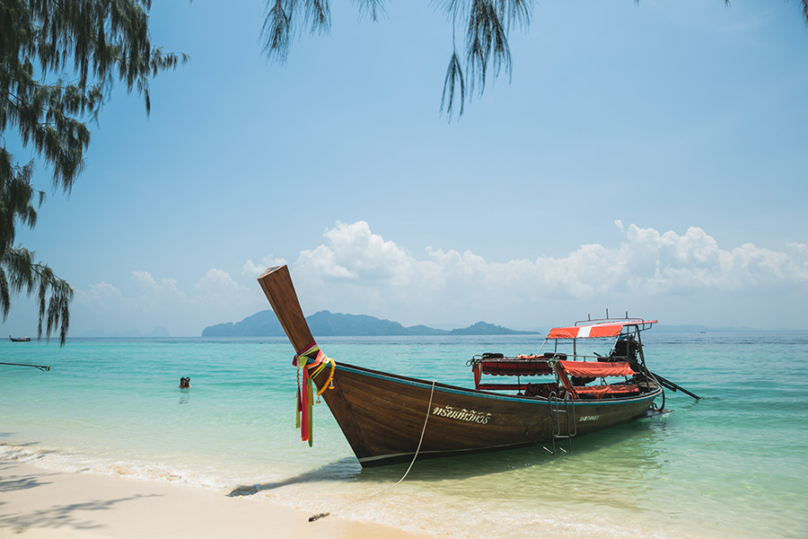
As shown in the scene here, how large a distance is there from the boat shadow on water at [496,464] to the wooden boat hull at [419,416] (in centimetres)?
20

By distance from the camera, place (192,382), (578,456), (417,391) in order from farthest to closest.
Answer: (192,382) → (578,456) → (417,391)

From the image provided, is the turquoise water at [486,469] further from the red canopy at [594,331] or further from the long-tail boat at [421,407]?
the red canopy at [594,331]

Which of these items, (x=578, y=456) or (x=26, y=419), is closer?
(x=578, y=456)

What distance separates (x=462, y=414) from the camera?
7.90 metres

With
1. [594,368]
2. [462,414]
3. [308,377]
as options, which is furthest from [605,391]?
[308,377]

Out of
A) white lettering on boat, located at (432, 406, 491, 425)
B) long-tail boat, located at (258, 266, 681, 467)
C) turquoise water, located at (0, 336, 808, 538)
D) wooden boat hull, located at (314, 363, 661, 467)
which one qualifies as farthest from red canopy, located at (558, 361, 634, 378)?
white lettering on boat, located at (432, 406, 491, 425)

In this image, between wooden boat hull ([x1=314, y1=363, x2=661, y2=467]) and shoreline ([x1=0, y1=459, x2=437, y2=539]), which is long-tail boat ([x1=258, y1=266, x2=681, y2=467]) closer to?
wooden boat hull ([x1=314, y1=363, x2=661, y2=467])

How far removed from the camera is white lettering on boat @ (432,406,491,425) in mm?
7574

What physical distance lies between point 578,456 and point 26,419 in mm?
14162

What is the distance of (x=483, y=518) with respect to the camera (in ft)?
19.0

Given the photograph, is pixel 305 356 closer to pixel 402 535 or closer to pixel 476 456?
pixel 402 535

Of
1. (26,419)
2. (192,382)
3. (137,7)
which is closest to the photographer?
(137,7)

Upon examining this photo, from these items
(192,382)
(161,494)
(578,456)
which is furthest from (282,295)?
(192,382)

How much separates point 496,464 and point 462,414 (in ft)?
4.47
